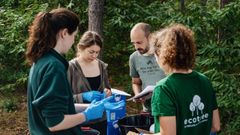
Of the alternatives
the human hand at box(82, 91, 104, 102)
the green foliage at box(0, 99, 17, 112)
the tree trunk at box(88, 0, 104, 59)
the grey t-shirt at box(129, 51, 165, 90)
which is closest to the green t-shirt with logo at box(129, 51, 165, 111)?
the grey t-shirt at box(129, 51, 165, 90)

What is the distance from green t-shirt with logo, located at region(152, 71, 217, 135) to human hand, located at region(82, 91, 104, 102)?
102 centimetres

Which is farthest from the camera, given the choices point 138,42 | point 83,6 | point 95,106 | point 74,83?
point 83,6

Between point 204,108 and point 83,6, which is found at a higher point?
point 83,6

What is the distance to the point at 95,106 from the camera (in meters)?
2.35

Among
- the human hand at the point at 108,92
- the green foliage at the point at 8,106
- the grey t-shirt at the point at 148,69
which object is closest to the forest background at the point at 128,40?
the green foliage at the point at 8,106

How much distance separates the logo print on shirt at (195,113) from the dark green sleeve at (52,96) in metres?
0.64

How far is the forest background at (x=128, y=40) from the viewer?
4.40m

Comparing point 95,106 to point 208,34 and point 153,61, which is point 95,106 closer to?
point 153,61

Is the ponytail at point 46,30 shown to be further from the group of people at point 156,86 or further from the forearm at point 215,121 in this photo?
the forearm at point 215,121

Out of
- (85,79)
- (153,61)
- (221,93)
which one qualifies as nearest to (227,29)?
(221,93)

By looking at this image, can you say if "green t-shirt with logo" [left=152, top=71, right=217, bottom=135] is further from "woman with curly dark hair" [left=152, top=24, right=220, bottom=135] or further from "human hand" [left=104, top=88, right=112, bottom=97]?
"human hand" [left=104, top=88, right=112, bottom=97]

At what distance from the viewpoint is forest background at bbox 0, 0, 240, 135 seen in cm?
440

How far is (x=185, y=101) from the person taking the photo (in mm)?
1954

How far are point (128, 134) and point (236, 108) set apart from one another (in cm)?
217
